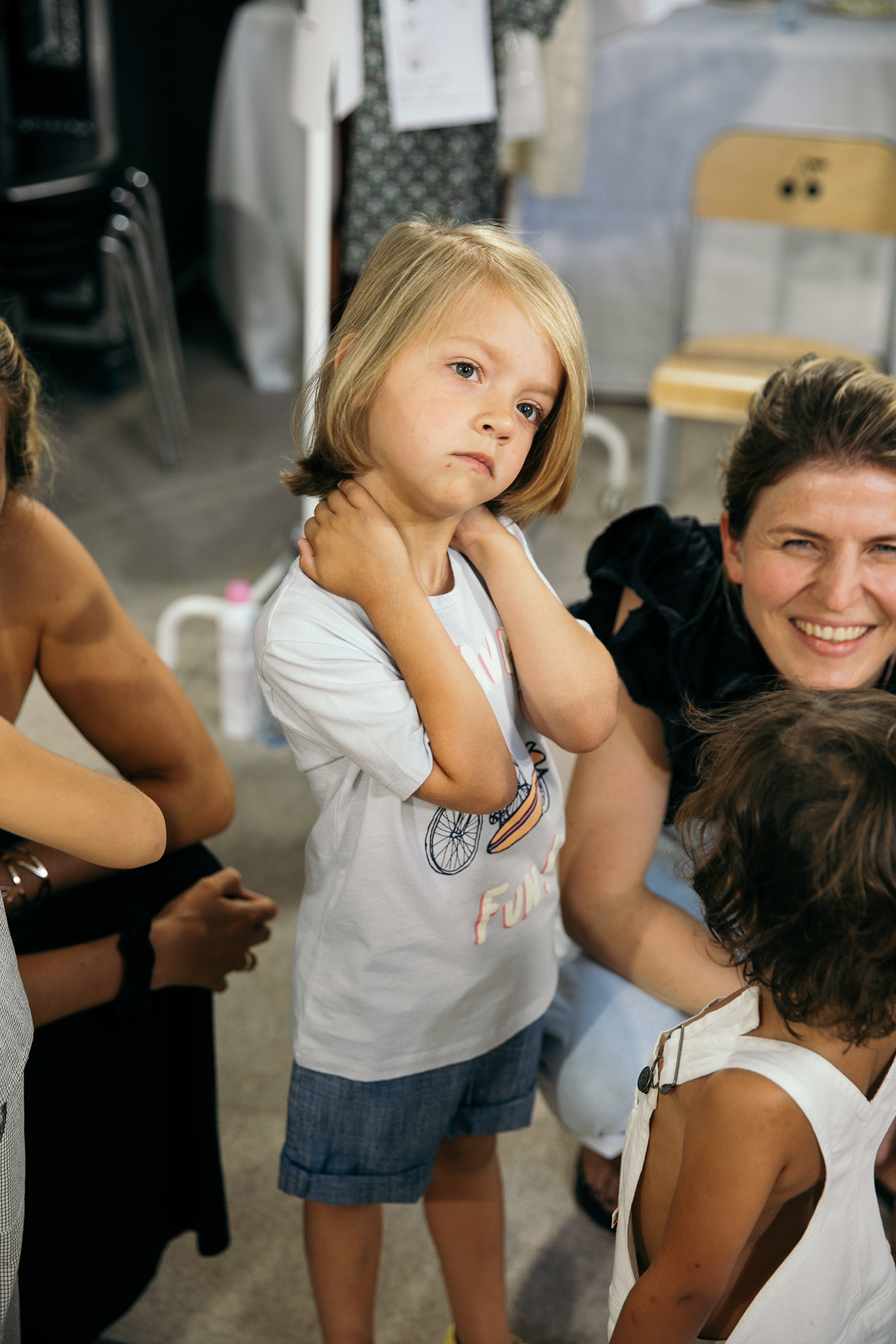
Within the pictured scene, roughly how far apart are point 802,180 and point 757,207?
0.12m

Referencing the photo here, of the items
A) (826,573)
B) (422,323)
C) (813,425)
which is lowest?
(826,573)

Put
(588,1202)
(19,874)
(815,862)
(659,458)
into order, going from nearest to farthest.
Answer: (815,862) < (19,874) < (588,1202) < (659,458)

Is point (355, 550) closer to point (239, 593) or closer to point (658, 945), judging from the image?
point (658, 945)

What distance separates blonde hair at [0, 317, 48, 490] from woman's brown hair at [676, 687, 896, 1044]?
2.02ft

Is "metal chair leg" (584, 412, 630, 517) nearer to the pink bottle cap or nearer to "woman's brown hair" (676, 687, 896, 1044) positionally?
the pink bottle cap

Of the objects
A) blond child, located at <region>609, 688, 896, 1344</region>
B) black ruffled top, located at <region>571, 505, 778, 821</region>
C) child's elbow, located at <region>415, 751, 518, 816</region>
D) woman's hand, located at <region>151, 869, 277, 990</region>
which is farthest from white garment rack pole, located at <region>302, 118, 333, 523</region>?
blond child, located at <region>609, 688, 896, 1344</region>

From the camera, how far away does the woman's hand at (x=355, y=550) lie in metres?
0.97

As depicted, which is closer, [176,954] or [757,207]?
[176,954]

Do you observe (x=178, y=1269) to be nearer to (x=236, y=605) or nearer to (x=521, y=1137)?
(x=521, y=1137)

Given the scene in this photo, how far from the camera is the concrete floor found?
1.36 metres

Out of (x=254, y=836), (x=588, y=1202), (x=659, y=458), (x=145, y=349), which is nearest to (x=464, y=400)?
(x=588, y=1202)

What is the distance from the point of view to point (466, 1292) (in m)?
1.23

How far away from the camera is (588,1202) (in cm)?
148

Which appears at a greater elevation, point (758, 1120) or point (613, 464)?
point (758, 1120)
